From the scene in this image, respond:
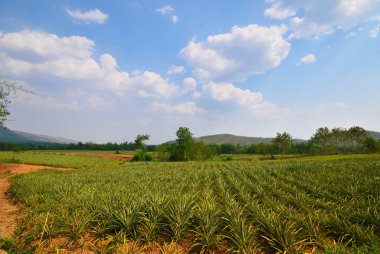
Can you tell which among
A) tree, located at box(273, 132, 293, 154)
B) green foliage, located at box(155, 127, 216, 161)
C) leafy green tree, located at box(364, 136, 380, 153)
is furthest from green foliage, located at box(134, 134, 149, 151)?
leafy green tree, located at box(364, 136, 380, 153)

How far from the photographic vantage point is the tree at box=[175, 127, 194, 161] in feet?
249

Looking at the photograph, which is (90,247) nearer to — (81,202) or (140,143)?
(81,202)

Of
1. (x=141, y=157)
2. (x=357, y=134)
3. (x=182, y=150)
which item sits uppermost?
(x=357, y=134)

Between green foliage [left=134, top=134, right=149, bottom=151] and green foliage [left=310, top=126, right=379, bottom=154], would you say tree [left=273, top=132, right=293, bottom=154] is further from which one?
green foliage [left=134, top=134, right=149, bottom=151]

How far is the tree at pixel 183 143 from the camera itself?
249ft

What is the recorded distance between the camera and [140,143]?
9388 centimetres

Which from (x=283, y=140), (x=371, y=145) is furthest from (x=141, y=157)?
(x=371, y=145)

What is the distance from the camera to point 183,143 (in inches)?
2987

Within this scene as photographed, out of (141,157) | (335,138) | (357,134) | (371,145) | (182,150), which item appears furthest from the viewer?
(335,138)

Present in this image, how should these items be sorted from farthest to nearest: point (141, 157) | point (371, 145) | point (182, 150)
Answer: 1. point (182, 150)
2. point (371, 145)
3. point (141, 157)

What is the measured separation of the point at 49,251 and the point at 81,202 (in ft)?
11.7

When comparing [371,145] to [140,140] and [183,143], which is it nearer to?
[183,143]

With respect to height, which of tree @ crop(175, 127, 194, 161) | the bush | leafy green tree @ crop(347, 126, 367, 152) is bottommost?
the bush

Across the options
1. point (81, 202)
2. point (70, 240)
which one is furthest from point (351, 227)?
point (81, 202)
